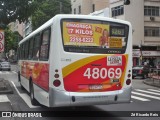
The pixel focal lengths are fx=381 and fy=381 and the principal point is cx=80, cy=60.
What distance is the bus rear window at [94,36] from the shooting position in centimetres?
1094

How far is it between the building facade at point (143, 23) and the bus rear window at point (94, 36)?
126 feet

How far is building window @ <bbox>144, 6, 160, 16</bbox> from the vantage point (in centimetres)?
5169

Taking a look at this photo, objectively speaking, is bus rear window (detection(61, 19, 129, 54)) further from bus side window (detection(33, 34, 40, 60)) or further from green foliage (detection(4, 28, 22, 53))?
green foliage (detection(4, 28, 22, 53))

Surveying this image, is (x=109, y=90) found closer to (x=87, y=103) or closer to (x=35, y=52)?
(x=87, y=103)

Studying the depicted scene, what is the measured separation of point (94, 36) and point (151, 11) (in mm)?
42406

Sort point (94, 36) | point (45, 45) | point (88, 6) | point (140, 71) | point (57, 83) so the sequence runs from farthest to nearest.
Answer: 1. point (88, 6)
2. point (140, 71)
3. point (45, 45)
4. point (94, 36)
5. point (57, 83)

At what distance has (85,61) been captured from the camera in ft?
35.9

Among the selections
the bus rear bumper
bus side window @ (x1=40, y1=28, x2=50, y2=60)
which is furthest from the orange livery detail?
bus side window @ (x1=40, y1=28, x2=50, y2=60)

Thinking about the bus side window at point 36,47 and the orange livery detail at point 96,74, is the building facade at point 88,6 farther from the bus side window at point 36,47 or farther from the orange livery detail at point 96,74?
the orange livery detail at point 96,74

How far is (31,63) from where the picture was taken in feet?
49.2

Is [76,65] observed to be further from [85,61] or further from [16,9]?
[16,9]

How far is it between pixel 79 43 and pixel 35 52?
134 inches

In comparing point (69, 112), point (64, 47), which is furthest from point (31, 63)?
point (64, 47)

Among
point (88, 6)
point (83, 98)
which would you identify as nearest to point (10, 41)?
point (88, 6)
